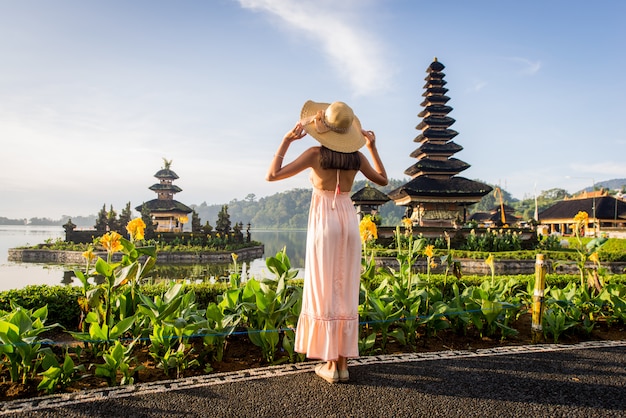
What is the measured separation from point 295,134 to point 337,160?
0.34 metres

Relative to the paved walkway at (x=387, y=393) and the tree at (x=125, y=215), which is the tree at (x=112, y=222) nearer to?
the tree at (x=125, y=215)

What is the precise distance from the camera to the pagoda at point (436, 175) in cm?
2522

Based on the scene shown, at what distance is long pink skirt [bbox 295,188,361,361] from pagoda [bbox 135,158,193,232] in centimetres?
3331

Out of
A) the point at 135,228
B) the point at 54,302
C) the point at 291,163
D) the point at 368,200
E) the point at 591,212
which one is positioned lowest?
the point at 54,302

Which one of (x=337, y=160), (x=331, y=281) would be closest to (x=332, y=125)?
(x=337, y=160)

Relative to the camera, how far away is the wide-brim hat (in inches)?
115

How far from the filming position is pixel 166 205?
119ft

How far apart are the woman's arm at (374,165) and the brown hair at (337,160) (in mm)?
118

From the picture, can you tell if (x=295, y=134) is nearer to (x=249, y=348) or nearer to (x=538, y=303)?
(x=249, y=348)

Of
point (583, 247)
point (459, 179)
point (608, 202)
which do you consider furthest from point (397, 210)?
point (583, 247)

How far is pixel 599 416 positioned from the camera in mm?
2529

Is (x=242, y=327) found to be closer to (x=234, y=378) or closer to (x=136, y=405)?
(x=234, y=378)

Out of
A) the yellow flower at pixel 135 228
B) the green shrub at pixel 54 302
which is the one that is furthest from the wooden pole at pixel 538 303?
the green shrub at pixel 54 302

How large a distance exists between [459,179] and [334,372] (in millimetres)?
A: 25234
